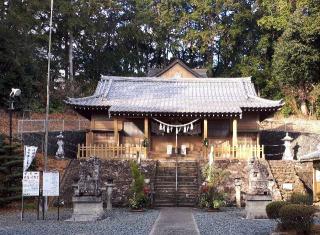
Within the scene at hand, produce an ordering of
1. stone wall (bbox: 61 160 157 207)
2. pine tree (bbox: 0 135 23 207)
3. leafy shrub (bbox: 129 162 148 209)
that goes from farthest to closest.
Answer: stone wall (bbox: 61 160 157 207)
pine tree (bbox: 0 135 23 207)
leafy shrub (bbox: 129 162 148 209)

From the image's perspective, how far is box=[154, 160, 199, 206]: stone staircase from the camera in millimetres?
19484

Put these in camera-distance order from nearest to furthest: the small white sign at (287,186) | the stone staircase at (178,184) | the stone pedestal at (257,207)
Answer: the stone pedestal at (257,207), the stone staircase at (178,184), the small white sign at (287,186)

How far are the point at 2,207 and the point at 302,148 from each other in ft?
60.8

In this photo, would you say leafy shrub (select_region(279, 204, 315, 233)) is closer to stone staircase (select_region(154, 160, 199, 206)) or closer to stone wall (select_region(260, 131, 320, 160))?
stone staircase (select_region(154, 160, 199, 206))

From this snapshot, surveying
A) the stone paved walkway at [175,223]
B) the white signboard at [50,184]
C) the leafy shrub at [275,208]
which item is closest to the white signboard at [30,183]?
the white signboard at [50,184]

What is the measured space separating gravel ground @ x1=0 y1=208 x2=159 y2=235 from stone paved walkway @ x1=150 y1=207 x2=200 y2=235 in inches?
10.0

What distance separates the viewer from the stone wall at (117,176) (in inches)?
782

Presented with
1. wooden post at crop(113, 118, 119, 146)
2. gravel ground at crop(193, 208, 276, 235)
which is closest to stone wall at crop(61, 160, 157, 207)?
wooden post at crop(113, 118, 119, 146)

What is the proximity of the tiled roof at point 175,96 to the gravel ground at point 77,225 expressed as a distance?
1023 cm

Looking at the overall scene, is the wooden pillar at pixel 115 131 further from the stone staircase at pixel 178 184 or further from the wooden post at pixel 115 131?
the stone staircase at pixel 178 184

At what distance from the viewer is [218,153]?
24.3 m

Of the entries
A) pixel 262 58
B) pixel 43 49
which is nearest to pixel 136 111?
pixel 43 49

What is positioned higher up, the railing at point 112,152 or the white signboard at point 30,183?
the railing at point 112,152

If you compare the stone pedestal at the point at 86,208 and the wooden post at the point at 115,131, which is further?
the wooden post at the point at 115,131
